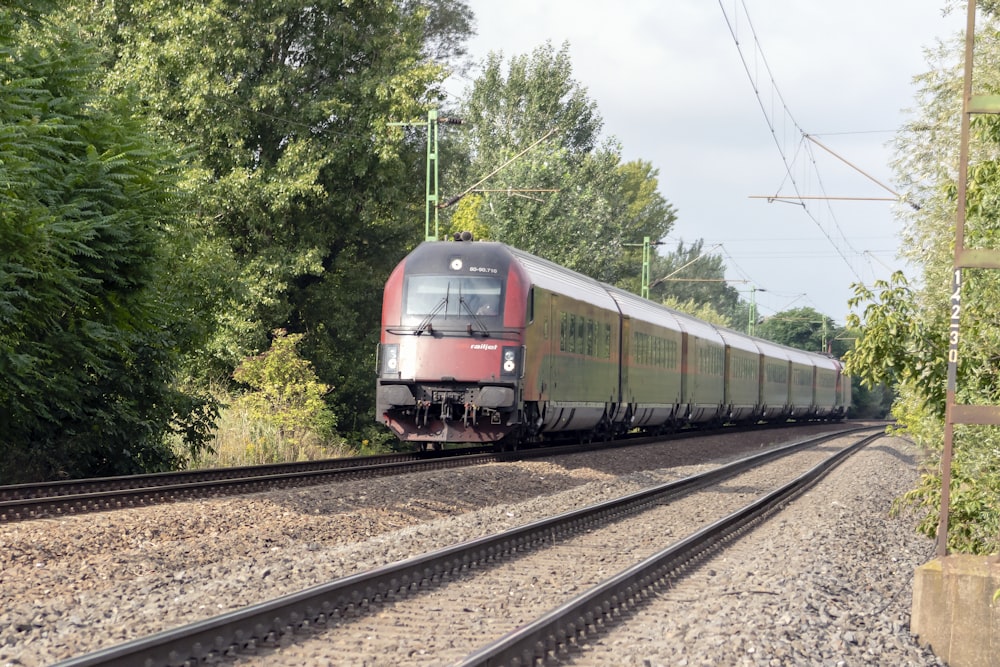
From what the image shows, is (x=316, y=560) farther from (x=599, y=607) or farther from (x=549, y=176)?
(x=549, y=176)

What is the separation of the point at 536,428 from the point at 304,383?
722 cm

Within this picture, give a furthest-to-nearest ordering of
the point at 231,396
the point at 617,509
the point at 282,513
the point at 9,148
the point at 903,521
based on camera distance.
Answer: the point at 231,396 → the point at 903,521 → the point at 617,509 → the point at 9,148 → the point at 282,513

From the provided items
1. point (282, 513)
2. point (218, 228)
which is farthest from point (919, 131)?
point (282, 513)

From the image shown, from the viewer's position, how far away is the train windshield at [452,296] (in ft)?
62.3

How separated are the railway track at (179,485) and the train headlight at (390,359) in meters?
1.57

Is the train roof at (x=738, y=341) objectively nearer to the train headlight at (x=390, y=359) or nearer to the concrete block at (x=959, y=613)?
the train headlight at (x=390, y=359)

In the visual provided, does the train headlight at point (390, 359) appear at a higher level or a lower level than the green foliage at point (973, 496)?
higher

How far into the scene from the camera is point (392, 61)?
30.7 m

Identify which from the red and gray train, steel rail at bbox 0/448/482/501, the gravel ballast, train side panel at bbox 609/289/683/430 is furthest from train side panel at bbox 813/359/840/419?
the gravel ballast

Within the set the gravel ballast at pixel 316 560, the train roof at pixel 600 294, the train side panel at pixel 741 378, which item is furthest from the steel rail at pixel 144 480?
the train side panel at pixel 741 378

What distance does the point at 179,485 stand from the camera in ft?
45.7

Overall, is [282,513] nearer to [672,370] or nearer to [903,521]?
[903,521]

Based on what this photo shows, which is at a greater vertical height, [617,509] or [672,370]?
[672,370]

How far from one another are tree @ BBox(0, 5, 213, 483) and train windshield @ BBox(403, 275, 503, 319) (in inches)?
140
